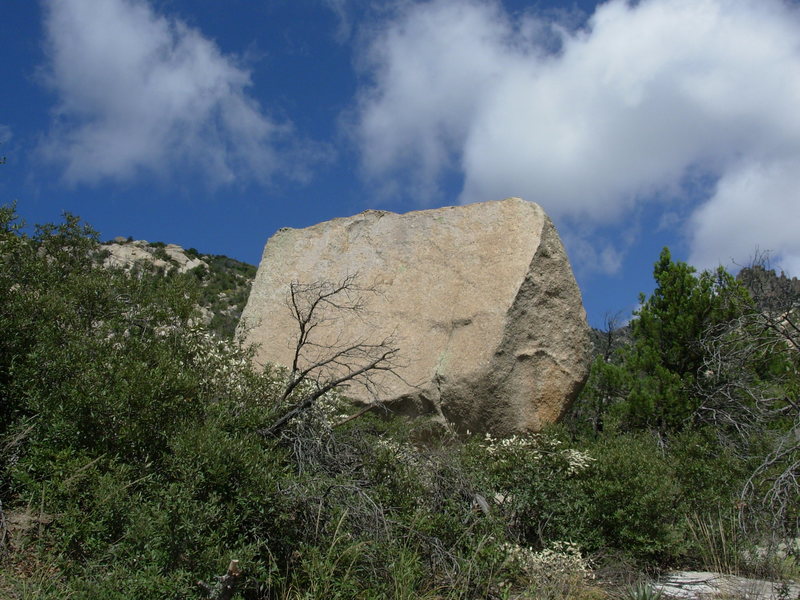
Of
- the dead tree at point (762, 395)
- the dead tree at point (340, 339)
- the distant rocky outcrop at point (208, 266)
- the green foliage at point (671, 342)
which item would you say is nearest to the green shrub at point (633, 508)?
the dead tree at point (762, 395)

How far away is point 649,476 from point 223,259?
37268 millimetres

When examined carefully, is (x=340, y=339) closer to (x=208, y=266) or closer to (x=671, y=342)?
(x=671, y=342)

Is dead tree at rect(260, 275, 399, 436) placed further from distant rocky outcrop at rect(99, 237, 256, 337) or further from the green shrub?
distant rocky outcrop at rect(99, 237, 256, 337)

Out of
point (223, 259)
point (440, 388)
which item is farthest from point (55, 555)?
point (223, 259)

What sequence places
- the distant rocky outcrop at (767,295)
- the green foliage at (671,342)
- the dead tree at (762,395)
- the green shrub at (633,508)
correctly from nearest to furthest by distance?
1. the green shrub at (633,508)
2. the dead tree at (762,395)
3. the distant rocky outcrop at (767,295)
4. the green foliage at (671,342)

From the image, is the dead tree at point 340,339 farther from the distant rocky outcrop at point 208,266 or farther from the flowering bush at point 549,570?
the distant rocky outcrop at point 208,266

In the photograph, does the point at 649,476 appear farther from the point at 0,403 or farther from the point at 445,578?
the point at 0,403

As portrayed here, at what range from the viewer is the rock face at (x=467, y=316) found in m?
8.98

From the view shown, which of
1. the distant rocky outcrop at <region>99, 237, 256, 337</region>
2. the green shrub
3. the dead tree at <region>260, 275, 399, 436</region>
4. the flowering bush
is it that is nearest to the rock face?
the dead tree at <region>260, 275, 399, 436</region>

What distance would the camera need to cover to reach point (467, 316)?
923 centimetres

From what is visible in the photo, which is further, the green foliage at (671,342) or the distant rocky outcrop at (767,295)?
the green foliage at (671,342)

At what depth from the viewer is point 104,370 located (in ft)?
20.6

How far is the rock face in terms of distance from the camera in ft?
29.5

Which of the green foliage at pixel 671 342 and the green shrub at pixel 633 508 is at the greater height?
the green foliage at pixel 671 342
